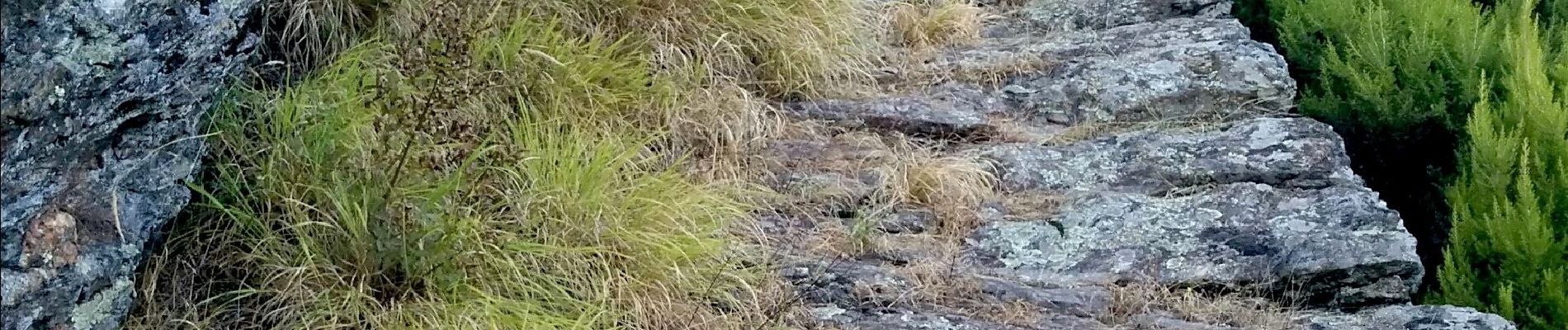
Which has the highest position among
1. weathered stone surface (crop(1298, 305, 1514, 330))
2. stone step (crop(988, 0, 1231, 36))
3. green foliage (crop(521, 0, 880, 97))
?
green foliage (crop(521, 0, 880, 97))

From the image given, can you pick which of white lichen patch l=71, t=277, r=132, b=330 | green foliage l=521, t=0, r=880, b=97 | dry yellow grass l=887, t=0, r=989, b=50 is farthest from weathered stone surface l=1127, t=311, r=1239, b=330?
white lichen patch l=71, t=277, r=132, b=330

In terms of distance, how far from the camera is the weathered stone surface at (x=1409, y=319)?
2992mm

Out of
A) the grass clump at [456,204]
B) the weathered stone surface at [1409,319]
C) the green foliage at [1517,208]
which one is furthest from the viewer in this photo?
the green foliage at [1517,208]

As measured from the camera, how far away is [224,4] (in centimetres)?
268

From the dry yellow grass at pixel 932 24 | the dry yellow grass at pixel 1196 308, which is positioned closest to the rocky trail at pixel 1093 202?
the dry yellow grass at pixel 1196 308

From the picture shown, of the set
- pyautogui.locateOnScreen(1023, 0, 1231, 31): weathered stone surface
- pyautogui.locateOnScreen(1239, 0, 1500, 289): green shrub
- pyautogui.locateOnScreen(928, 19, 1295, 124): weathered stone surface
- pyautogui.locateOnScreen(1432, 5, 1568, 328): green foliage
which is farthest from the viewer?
pyautogui.locateOnScreen(1023, 0, 1231, 31): weathered stone surface

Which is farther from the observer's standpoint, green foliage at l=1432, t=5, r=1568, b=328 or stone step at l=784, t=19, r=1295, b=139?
stone step at l=784, t=19, r=1295, b=139

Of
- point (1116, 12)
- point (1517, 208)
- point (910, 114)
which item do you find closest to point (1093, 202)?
point (910, 114)

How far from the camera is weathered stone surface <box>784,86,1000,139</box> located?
4.24m

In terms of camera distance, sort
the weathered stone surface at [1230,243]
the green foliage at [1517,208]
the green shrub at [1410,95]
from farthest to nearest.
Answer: the green shrub at [1410,95]
the green foliage at [1517,208]
the weathered stone surface at [1230,243]

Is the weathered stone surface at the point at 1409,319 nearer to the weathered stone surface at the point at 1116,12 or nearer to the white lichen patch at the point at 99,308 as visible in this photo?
the weathered stone surface at the point at 1116,12

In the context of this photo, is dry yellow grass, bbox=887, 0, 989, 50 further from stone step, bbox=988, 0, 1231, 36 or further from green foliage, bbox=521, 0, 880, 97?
green foliage, bbox=521, 0, 880, 97

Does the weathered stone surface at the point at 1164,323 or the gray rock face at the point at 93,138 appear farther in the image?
the weathered stone surface at the point at 1164,323

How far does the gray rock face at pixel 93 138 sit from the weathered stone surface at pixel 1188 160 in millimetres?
2252
